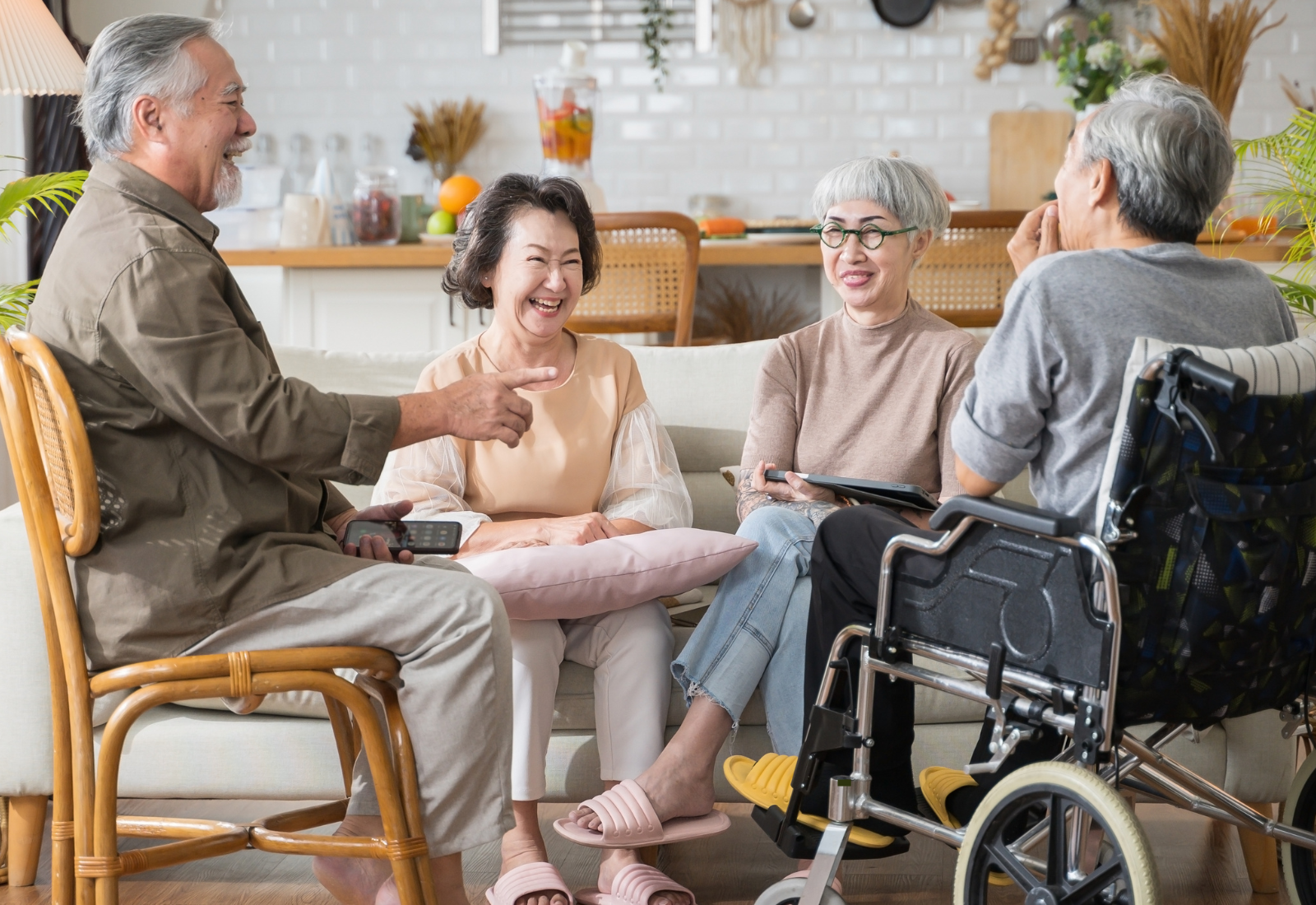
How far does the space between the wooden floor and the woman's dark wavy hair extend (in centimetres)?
107

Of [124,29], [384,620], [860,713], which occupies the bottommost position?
[860,713]

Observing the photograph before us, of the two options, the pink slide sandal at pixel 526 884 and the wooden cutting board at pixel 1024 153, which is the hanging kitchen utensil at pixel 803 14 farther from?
the pink slide sandal at pixel 526 884

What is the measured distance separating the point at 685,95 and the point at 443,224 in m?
1.61

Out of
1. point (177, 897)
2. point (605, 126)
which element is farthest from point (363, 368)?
point (605, 126)

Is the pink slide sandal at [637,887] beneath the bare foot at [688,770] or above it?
beneath

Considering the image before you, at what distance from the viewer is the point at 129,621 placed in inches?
65.2

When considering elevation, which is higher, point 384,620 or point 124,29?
point 124,29

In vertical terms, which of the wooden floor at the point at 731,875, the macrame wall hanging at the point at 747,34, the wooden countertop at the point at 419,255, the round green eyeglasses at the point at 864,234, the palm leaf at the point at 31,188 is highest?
the macrame wall hanging at the point at 747,34

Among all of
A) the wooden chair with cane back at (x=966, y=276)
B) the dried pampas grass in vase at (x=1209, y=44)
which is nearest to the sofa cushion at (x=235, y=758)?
the wooden chair with cane back at (x=966, y=276)

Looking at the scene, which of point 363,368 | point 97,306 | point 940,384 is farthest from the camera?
point 363,368

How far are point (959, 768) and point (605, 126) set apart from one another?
413cm

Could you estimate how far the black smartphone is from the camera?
6.24 feet

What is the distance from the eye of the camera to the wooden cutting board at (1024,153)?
546 cm

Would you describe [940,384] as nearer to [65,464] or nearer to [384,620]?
[384,620]
